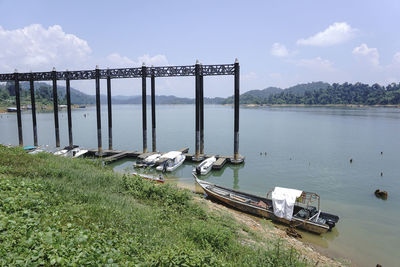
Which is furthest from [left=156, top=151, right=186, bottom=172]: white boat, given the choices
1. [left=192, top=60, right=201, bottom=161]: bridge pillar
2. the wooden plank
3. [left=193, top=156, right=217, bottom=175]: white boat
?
the wooden plank

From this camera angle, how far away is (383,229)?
678 inches

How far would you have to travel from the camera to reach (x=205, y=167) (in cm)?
2678

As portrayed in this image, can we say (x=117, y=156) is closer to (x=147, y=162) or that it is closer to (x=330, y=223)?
(x=147, y=162)

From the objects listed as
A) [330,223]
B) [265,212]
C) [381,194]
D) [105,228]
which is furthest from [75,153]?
[381,194]

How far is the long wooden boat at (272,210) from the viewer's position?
15797 millimetres

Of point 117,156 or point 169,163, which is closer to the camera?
point 169,163

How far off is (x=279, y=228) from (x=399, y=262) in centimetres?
599

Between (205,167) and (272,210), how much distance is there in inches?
416

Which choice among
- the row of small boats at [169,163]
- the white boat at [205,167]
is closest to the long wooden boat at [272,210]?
the white boat at [205,167]

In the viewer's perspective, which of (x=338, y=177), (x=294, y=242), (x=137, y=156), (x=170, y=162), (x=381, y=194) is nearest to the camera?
(x=294, y=242)

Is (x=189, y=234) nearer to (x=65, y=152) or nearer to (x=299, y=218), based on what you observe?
(x=299, y=218)

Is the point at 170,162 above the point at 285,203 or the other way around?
above

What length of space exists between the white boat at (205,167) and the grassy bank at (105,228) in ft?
39.6

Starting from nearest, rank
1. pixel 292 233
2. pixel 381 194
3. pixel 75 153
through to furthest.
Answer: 1. pixel 292 233
2. pixel 381 194
3. pixel 75 153
